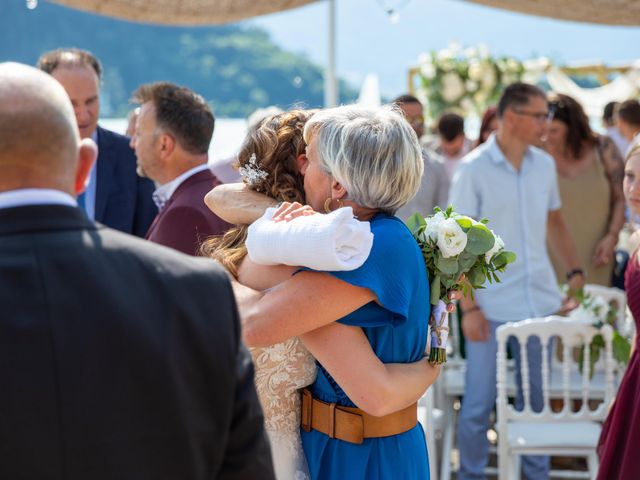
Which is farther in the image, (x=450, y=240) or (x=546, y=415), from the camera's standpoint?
(x=546, y=415)

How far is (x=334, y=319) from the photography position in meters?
2.24

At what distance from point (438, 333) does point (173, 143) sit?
160 centimetres

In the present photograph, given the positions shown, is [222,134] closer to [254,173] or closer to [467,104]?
[467,104]

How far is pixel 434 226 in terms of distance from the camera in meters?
2.60

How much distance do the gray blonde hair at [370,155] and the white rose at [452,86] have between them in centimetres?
770

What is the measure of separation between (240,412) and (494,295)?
143 inches

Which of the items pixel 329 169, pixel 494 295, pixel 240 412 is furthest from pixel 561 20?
pixel 240 412

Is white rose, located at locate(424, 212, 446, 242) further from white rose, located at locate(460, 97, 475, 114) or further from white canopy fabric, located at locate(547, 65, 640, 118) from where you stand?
white canopy fabric, located at locate(547, 65, 640, 118)

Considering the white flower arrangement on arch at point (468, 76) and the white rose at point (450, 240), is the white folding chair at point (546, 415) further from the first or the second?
the white flower arrangement on arch at point (468, 76)

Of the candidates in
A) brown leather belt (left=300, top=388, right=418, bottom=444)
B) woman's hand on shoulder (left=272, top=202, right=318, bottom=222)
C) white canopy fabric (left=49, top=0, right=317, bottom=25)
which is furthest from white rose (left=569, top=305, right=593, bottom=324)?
white canopy fabric (left=49, top=0, right=317, bottom=25)

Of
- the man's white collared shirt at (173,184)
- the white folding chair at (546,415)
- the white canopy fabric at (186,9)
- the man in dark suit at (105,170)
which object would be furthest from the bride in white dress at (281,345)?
the white canopy fabric at (186,9)

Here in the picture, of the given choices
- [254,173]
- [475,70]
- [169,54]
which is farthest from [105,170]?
[169,54]

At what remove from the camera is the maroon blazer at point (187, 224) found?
3.39m

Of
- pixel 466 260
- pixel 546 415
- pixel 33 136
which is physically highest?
pixel 33 136
